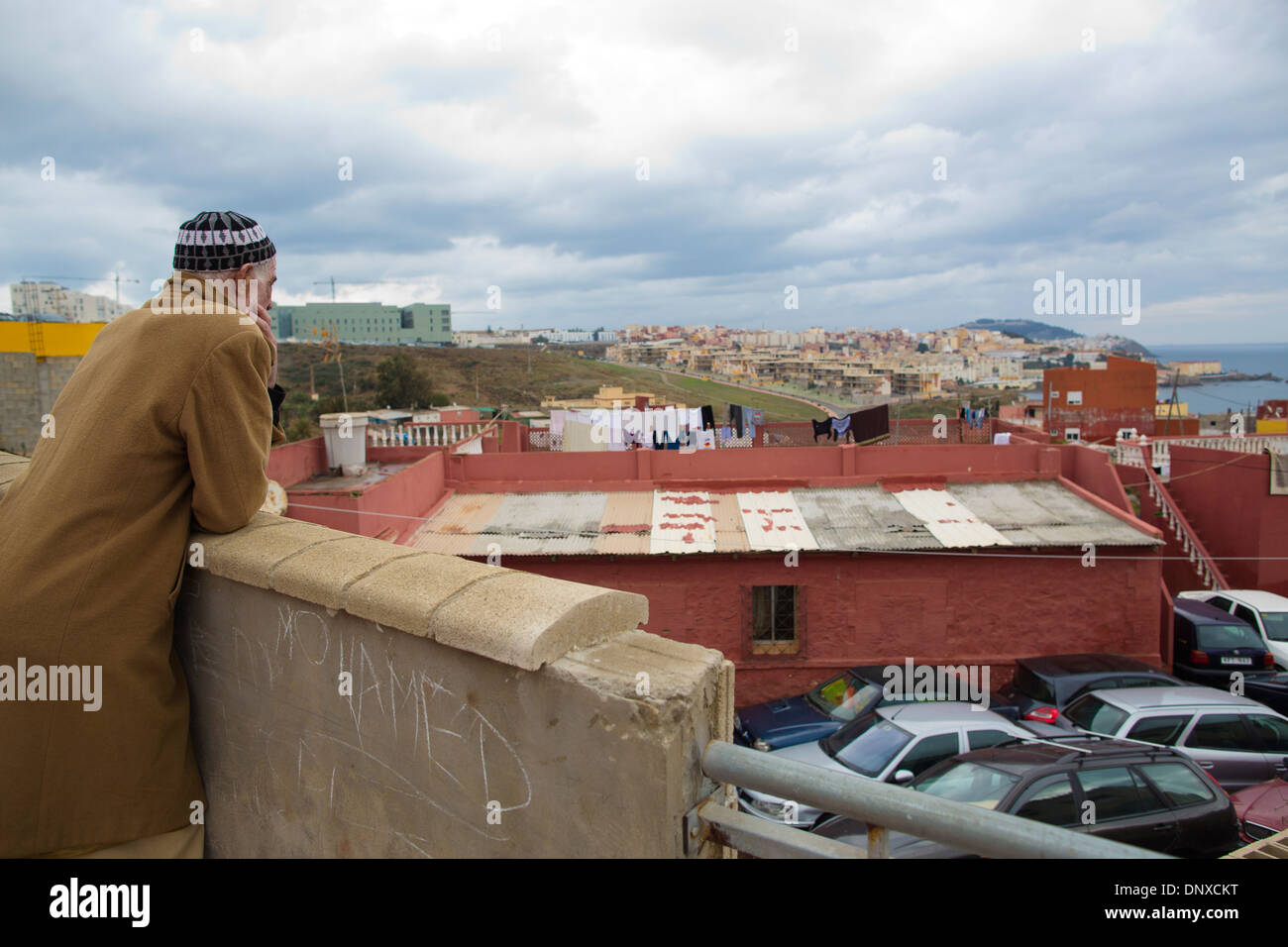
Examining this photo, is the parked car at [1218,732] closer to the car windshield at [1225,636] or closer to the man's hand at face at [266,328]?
the car windshield at [1225,636]

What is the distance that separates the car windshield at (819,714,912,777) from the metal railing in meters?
7.34

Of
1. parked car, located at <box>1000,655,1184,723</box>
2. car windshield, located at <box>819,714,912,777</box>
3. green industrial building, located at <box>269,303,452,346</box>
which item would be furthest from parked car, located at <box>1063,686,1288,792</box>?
green industrial building, located at <box>269,303,452,346</box>

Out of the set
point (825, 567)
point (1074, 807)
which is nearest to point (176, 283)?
point (1074, 807)

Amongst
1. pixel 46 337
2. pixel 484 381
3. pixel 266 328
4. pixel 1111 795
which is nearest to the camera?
pixel 266 328

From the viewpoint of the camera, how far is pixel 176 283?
91.3 inches

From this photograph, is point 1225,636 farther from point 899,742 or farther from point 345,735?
point 345,735

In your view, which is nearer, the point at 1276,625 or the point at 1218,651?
the point at 1218,651

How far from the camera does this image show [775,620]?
46.2 feet

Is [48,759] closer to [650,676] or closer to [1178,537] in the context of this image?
[650,676]

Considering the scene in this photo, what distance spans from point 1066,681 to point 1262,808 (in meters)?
2.83

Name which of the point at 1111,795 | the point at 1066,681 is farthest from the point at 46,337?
the point at 1111,795

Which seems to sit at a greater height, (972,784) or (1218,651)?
(972,784)

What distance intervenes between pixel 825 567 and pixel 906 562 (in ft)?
4.37

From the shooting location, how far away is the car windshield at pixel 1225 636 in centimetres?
1338
